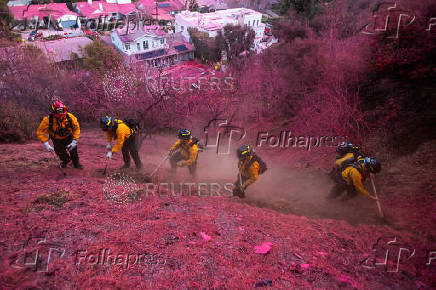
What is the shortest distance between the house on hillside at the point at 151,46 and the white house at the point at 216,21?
2734mm

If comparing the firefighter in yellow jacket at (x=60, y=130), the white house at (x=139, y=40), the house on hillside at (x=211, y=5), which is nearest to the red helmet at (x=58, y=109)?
the firefighter in yellow jacket at (x=60, y=130)

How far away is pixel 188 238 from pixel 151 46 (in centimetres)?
3045

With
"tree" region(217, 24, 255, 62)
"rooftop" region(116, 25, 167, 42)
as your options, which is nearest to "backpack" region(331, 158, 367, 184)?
"tree" region(217, 24, 255, 62)

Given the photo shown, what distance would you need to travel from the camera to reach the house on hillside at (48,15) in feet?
127

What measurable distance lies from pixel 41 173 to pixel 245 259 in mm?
5615

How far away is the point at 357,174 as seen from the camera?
5824 mm

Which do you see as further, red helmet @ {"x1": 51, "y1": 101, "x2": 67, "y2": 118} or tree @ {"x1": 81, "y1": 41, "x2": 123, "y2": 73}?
tree @ {"x1": 81, "y1": 41, "x2": 123, "y2": 73}

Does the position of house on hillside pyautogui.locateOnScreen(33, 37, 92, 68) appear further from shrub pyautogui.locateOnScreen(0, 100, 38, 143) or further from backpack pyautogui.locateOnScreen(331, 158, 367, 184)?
backpack pyautogui.locateOnScreen(331, 158, 367, 184)

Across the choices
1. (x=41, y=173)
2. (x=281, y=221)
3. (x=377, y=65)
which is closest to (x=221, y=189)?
(x=281, y=221)

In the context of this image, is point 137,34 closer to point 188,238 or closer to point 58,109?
point 58,109

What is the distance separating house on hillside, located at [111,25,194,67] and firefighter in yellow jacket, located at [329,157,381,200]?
82.9 feet

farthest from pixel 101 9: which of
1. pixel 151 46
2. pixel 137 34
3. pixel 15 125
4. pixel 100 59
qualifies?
pixel 15 125

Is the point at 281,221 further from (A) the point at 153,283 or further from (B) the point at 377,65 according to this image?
(B) the point at 377,65

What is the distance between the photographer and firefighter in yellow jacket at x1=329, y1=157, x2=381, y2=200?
5734 millimetres
